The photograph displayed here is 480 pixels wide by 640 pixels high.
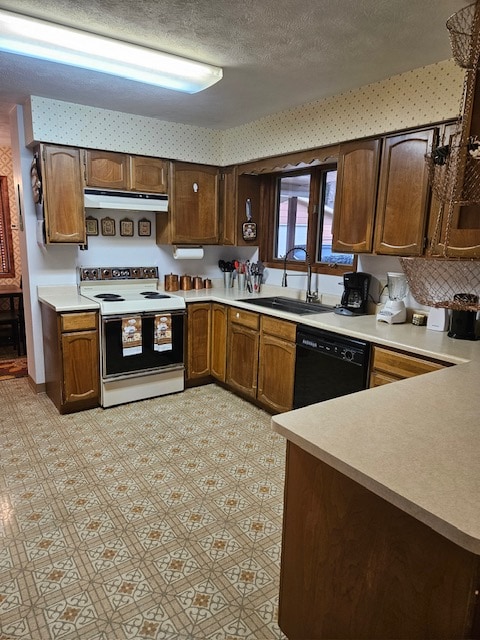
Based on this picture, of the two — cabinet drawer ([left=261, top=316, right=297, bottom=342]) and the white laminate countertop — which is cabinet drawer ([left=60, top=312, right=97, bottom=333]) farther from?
the white laminate countertop

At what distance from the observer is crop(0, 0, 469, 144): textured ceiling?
6.23 ft

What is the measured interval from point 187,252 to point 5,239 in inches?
125

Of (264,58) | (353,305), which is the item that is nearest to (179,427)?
(353,305)

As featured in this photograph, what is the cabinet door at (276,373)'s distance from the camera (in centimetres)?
329

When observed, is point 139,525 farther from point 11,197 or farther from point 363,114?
point 11,197

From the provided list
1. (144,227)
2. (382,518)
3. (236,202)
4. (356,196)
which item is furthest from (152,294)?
(382,518)


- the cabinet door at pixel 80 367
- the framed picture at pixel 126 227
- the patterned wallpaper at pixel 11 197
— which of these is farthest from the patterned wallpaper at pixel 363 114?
the patterned wallpaper at pixel 11 197

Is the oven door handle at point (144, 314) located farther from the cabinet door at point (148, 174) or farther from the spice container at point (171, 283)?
the cabinet door at point (148, 174)

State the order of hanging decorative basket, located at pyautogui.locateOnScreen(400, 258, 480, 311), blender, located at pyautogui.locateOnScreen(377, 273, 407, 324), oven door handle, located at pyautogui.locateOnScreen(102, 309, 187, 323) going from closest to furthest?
hanging decorative basket, located at pyautogui.locateOnScreen(400, 258, 480, 311) < blender, located at pyautogui.locateOnScreen(377, 273, 407, 324) < oven door handle, located at pyautogui.locateOnScreen(102, 309, 187, 323)

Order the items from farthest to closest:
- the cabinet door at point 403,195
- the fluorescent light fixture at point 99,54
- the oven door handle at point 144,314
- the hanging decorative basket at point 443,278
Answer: the oven door handle at point 144,314 → the hanging decorative basket at point 443,278 → the cabinet door at point 403,195 → the fluorescent light fixture at point 99,54

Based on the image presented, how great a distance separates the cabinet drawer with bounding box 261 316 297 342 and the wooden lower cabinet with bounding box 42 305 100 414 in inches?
54.3

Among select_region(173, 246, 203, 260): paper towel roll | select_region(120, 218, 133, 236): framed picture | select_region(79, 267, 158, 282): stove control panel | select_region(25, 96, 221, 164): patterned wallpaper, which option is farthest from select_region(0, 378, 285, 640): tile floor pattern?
select_region(25, 96, 221, 164): patterned wallpaper

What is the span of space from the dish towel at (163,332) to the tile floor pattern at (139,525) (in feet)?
1.94

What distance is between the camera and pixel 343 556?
4.12ft
